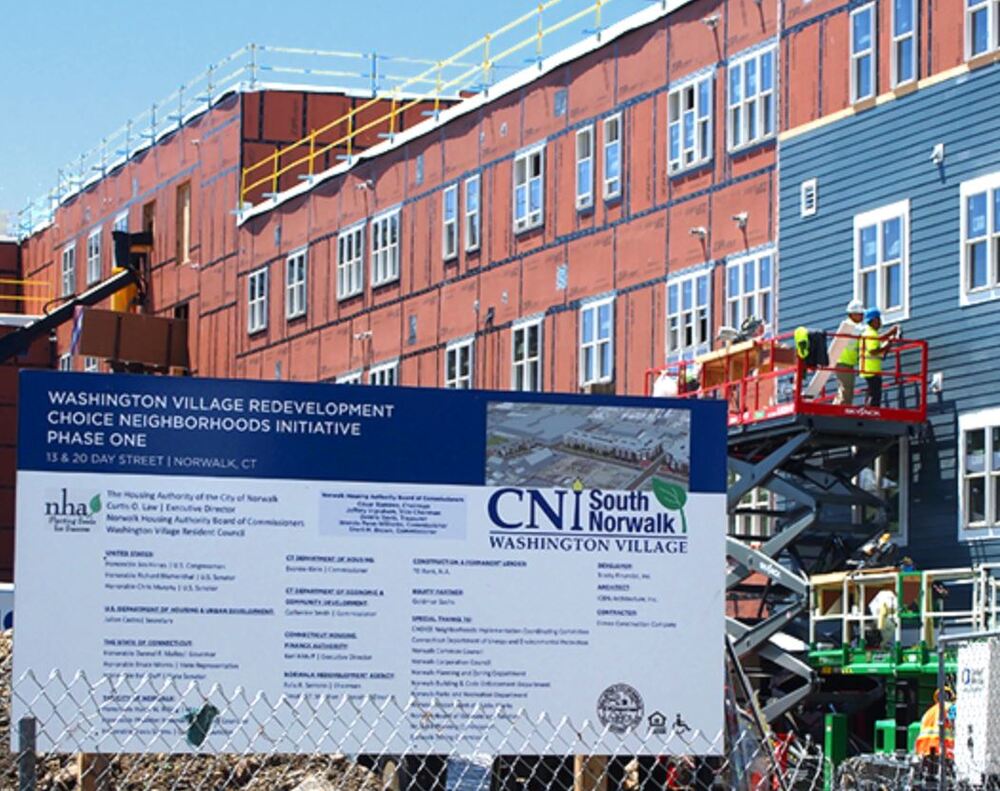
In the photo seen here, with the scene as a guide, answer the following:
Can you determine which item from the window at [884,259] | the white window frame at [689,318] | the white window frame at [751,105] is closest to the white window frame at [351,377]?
the white window frame at [689,318]

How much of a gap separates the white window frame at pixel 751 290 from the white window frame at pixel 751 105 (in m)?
1.90

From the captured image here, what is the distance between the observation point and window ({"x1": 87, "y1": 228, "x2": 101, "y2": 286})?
2618 inches

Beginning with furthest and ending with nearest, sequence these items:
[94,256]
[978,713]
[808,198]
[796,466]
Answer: [94,256] < [808,198] < [796,466] < [978,713]

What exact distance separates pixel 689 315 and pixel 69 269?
38.8 metres

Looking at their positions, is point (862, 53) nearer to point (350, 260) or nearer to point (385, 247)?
point (385, 247)

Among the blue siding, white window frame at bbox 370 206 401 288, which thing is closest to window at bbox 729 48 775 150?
the blue siding

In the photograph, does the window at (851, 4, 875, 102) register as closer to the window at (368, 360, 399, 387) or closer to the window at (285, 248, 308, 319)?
the window at (368, 360, 399, 387)

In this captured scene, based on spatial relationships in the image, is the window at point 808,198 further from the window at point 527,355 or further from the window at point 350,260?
the window at point 350,260

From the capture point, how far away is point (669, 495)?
863 centimetres

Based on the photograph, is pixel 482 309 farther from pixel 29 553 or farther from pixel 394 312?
pixel 29 553

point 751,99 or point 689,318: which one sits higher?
point 751,99

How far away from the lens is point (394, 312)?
47562mm

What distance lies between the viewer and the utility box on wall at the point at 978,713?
1139cm

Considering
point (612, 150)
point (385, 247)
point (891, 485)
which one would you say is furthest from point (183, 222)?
point (891, 485)
